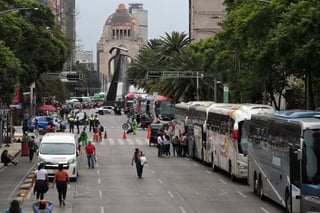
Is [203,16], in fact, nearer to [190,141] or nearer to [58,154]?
[190,141]

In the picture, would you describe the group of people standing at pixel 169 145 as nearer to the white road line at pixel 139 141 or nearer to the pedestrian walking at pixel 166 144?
the pedestrian walking at pixel 166 144

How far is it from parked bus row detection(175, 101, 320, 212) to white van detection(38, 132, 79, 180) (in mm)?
6847

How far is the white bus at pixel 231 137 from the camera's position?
36.3 meters

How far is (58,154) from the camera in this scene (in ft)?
123

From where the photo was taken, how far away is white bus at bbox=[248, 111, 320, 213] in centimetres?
2300

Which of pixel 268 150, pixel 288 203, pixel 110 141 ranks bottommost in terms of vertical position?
pixel 110 141

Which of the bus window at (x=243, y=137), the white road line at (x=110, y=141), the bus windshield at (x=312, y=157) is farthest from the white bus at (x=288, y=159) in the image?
the white road line at (x=110, y=141)

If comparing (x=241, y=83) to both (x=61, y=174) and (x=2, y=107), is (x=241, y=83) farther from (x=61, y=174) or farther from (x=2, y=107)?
(x=61, y=174)

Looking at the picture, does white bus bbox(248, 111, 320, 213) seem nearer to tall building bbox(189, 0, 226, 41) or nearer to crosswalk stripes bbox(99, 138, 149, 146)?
crosswalk stripes bbox(99, 138, 149, 146)

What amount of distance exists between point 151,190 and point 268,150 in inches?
269

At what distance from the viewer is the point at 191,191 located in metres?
33.5

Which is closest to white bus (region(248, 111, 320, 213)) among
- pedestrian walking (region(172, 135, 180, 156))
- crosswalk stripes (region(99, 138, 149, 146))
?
pedestrian walking (region(172, 135, 180, 156))

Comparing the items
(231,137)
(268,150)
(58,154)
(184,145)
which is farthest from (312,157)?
(184,145)

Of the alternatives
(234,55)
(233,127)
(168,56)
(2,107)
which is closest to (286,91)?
(234,55)
